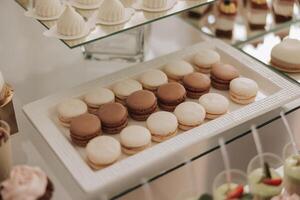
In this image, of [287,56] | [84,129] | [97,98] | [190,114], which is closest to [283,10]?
[287,56]

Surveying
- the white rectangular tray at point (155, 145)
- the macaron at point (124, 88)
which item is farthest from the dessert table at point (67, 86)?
the macaron at point (124, 88)

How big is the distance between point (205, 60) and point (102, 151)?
490 mm

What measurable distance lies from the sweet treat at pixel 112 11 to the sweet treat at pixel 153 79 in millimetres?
182

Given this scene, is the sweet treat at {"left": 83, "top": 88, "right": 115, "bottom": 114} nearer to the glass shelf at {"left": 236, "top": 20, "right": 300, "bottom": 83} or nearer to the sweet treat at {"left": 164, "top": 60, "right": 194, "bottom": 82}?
the sweet treat at {"left": 164, "top": 60, "right": 194, "bottom": 82}

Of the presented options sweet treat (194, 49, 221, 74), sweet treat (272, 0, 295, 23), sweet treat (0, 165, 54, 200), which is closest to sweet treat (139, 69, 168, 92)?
sweet treat (194, 49, 221, 74)

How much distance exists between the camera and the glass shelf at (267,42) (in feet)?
5.41

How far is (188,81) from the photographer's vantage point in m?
1.46

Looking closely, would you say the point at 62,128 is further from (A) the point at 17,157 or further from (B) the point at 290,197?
(B) the point at 290,197

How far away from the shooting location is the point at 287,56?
1.57 meters

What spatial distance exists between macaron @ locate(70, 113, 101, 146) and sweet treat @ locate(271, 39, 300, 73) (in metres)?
0.62

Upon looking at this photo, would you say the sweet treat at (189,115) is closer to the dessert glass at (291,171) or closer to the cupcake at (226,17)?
the dessert glass at (291,171)

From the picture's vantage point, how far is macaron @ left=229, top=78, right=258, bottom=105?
1419 millimetres

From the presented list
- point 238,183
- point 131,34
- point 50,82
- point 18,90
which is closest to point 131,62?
point 131,34

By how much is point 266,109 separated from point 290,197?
29 cm
